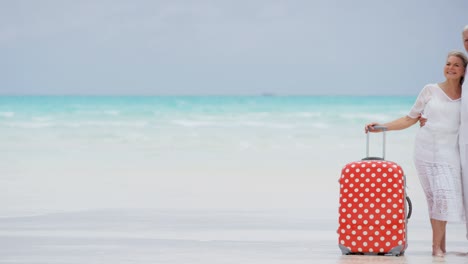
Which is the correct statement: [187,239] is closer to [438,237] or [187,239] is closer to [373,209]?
[373,209]

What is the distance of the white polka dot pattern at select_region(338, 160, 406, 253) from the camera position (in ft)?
16.0

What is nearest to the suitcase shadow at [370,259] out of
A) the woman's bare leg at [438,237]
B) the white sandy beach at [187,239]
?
the white sandy beach at [187,239]

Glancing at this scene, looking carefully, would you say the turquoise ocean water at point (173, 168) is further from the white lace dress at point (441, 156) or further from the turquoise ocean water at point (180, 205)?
the white lace dress at point (441, 156)

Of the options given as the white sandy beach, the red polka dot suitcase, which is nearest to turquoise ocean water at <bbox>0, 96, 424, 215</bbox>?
the white sandy beach

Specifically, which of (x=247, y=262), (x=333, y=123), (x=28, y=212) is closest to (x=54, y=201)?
(x=28, y=212)

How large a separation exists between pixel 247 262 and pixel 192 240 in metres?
0.77

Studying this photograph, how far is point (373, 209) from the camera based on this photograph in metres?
4.89

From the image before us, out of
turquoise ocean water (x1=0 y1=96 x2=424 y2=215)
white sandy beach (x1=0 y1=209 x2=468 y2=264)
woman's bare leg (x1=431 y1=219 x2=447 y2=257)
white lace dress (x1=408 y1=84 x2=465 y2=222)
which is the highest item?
white lace dress (x1=408 y1=84 x2=465 y2=222)

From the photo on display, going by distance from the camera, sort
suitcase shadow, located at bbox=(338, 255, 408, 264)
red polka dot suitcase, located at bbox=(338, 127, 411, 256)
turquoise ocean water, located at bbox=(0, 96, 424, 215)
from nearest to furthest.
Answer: suitcase shadow, located at bbox=(338, 255, 408, 264), red polka dot suitcase, located at bbox=(338, 127, 411, 256), turquoise ocean water, located at bbox=(0, 96, 424, 215)

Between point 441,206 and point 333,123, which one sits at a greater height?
point 441,206

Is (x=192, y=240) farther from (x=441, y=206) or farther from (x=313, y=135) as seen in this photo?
(x=313, y=135)

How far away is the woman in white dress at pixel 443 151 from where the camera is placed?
16.0 feet

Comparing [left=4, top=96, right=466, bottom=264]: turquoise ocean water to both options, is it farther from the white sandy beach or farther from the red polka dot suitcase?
the red polka dot suitcase

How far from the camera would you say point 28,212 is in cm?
649
